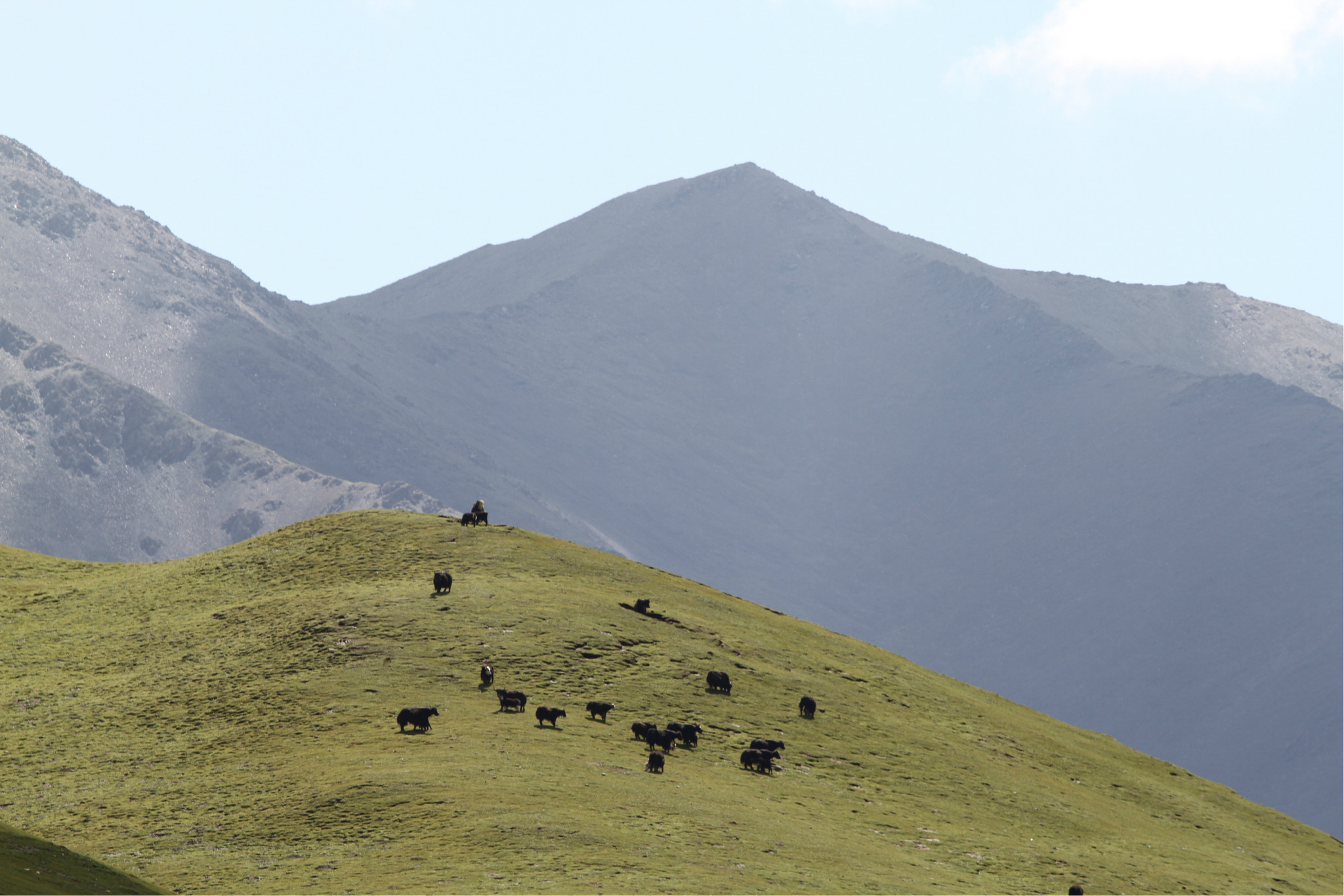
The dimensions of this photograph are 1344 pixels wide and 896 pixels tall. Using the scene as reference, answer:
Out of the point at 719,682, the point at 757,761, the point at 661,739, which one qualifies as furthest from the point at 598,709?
the point at 719,682

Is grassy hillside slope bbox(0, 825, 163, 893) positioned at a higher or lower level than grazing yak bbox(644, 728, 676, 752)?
lower

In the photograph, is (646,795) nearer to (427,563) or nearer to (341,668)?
(341,668)

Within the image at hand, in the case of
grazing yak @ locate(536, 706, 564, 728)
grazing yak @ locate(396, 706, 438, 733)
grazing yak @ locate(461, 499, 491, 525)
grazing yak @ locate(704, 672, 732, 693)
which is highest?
grazing yak @ locate(461, 499, 491, 525)

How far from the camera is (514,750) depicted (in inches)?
2010

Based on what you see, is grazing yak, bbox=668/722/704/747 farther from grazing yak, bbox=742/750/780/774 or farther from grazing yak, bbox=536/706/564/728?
grazing yak, bbox=536/706/564/728

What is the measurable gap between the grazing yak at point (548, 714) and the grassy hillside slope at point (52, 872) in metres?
18.3

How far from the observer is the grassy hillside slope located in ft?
115

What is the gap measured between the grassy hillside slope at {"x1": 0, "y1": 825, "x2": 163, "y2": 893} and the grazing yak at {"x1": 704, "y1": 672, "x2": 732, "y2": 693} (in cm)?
3000

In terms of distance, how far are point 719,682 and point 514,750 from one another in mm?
15295

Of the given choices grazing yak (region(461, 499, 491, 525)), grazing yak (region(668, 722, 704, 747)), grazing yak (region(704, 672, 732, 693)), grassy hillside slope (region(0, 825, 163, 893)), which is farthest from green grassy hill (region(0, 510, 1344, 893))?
grassy hillside slope (region(0, 825, 163, 893))

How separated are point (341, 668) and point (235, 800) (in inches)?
497

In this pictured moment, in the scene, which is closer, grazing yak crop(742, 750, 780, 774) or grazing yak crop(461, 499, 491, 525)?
grazing yak crop(742, 750, 780, 774)

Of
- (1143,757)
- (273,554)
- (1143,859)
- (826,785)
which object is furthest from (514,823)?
(1143,757)

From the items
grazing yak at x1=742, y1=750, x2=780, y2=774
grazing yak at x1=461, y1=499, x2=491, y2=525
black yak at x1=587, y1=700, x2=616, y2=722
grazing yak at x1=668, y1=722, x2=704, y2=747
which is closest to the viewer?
grazing yak at x1=742, y1=750, x2=780, y2=774
